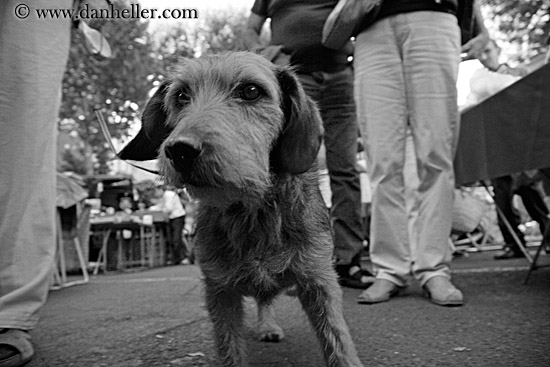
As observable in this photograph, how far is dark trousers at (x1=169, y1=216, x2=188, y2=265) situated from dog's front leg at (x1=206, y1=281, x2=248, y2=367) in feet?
38.9

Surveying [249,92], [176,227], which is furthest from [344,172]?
[176,227]

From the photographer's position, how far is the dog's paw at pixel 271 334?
9.89ft

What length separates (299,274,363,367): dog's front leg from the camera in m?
2.17

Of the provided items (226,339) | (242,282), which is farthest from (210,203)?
(226,339)

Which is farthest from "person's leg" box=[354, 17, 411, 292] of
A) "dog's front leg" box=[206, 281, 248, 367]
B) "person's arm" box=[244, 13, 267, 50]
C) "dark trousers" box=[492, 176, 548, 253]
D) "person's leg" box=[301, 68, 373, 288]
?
"dark trousers" box=[492, 176, 548, 253]

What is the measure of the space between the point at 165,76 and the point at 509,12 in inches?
662

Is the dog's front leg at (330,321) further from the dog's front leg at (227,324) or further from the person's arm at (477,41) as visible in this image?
the person's arm at (477,41)

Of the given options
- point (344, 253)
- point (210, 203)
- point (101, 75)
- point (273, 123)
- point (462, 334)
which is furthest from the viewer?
point (101, 75)

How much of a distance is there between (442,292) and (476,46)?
1.92 meters

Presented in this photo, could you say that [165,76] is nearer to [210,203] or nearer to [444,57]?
[210,203]

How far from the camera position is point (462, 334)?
9.31ft

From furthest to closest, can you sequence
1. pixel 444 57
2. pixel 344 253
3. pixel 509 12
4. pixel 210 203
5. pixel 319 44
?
1. pixel 509 12
2. pixel 344 253
3. pixel 319 44
4. pixel 444 57
5. pixel 210 203

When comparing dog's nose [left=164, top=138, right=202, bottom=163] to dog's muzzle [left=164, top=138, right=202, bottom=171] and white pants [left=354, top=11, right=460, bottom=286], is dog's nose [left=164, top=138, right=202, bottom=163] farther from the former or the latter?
white pants [left=354, top=11, right=460, bottom=286]

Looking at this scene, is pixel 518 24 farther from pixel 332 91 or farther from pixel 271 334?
pixel 271 334
